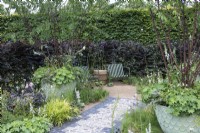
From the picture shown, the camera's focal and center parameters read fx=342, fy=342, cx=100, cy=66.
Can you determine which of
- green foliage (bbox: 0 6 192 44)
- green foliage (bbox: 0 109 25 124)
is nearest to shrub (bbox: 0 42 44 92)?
green foliage (bbox: 0 6 192 44)

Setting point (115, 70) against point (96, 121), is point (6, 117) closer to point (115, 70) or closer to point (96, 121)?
point (96, 121)

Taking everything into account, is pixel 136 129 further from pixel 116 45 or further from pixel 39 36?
pixel 116 45

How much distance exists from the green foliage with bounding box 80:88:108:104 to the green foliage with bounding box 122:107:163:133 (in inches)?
70.9

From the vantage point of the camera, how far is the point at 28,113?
5840mm

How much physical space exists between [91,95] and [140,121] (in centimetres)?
234

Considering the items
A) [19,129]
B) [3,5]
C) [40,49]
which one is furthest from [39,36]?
[19,129]

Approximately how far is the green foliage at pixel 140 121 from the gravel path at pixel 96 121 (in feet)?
0.66

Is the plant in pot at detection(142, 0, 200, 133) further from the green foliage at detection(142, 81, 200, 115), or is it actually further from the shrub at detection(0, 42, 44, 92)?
the shrub at detection(0, 42, 44, 92)

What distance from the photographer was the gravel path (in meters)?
5.51

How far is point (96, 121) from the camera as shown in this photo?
599 cm

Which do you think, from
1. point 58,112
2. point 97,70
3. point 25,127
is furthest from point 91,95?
point 25,127

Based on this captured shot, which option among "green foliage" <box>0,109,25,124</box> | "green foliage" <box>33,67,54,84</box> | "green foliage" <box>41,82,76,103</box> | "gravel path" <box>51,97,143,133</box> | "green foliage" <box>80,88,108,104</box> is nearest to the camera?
"green foliage" <box>0,109,25,124</box>

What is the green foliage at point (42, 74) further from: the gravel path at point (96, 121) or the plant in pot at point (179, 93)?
the plant in pot at point (179, 93)

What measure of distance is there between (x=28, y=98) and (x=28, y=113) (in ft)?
1.31
